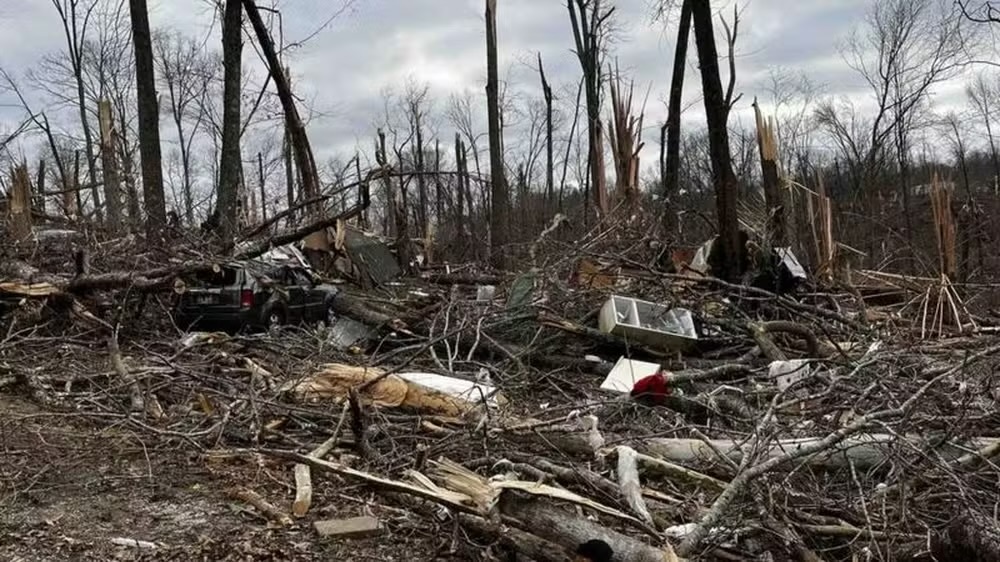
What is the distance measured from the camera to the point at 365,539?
3.67 m

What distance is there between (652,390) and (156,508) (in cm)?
348

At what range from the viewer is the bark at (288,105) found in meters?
15.0

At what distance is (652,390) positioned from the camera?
5758 mm

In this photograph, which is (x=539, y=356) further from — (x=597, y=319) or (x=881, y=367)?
(x=881, y=367)

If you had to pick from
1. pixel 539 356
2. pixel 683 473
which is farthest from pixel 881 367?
pixel 539 356

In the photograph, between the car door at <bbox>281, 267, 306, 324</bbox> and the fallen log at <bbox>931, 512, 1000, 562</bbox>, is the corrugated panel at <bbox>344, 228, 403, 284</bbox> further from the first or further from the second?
the fallen log at <bbox>931, 512, 1000, 562</bbox>

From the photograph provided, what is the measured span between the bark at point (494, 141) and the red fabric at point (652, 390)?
507 inches

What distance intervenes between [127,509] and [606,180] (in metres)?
13.7

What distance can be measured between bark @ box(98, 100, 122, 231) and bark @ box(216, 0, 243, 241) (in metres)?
2.12

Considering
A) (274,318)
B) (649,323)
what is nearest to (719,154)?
(649,323)

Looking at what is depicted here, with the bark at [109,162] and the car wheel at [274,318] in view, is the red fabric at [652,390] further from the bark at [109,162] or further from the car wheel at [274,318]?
the bark at [109,162]

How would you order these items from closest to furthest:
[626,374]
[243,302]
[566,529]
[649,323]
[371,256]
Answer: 1. [566,529]
2. [626,374]
3. [649,323]
4. [243,302]
5. [371,256]

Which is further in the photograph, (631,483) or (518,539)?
(631,483)

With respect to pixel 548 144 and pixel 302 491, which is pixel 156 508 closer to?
pixel 302 491
